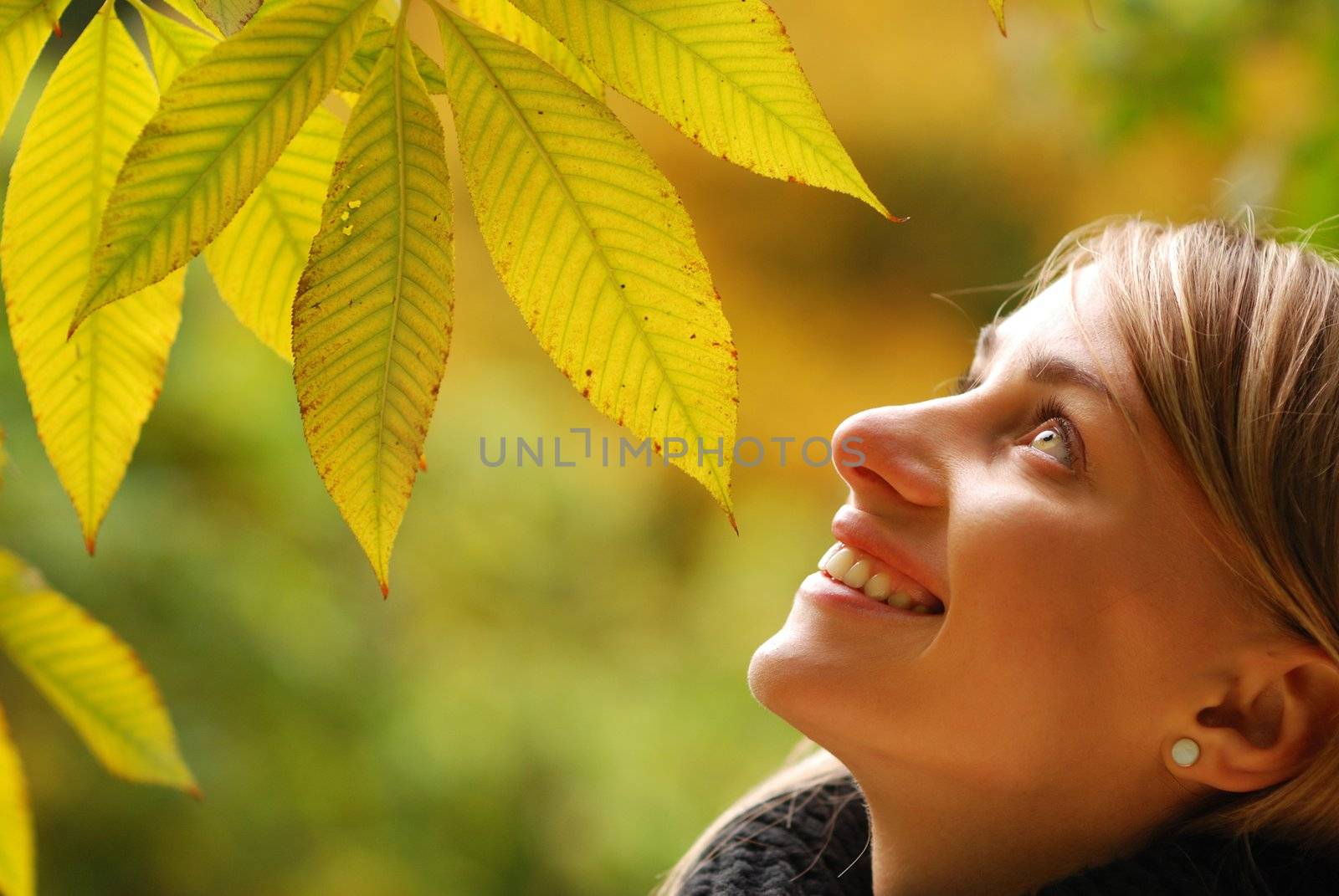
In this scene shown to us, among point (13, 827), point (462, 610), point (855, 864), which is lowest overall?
point (462, 610)

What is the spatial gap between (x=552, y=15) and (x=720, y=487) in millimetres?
117

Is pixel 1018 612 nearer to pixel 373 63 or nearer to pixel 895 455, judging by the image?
pixel 895 455

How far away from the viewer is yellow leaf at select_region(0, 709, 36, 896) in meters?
0.38

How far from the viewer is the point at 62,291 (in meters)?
0.33

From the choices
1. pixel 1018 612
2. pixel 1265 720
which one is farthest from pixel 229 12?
pixel 1265 720

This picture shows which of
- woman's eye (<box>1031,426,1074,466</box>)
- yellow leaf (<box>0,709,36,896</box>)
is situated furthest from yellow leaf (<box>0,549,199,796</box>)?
woman's eye (<box>1031,426,1074,466</box>)

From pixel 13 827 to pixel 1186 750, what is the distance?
1.42 feet

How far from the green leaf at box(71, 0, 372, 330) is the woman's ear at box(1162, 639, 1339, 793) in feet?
1.35

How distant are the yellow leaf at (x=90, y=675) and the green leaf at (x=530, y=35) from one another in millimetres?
236

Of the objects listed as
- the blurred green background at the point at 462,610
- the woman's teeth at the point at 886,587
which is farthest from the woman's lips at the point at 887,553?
the blurred green background at the point at 462,610

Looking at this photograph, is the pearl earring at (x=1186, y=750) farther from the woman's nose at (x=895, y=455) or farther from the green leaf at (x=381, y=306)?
the green leaf at (x=381, y=306)

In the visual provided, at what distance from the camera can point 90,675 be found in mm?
409

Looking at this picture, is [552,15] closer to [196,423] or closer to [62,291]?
[62,291]

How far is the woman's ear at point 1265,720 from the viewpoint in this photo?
1.60 feet
